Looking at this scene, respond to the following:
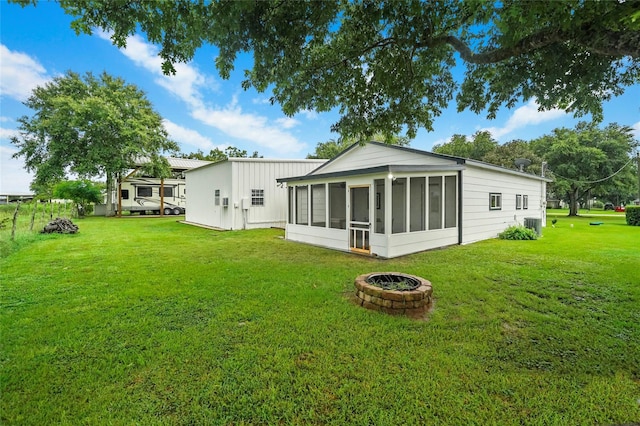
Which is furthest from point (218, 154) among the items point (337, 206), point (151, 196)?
point (337, 206)

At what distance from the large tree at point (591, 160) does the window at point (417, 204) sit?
20.9 metres

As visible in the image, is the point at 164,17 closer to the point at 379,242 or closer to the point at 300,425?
the point at 300,425

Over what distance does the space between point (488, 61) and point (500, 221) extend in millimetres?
8157

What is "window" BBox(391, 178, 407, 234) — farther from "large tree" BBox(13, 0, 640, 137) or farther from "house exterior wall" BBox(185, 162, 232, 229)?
"house exterior wall" BBox(185, 162, 232, 229)

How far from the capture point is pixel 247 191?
1285 cm

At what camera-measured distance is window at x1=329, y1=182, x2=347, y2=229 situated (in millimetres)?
8516

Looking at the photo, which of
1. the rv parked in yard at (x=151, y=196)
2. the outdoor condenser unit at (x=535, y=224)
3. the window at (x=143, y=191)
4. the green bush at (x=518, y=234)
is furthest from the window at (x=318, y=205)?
the window at (x=143, y=191)

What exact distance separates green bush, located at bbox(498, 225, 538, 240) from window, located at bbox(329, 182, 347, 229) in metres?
5.78

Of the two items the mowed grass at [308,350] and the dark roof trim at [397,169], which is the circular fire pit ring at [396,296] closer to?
the mowed grass at [308,350]

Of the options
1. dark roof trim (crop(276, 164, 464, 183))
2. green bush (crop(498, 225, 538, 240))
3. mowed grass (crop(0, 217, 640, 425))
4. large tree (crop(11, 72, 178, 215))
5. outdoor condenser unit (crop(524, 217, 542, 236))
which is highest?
large tree (crop(11, 72, 178, 215))

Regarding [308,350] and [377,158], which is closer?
[308,350]

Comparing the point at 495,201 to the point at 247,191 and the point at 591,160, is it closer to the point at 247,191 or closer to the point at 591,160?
the point at 247,191

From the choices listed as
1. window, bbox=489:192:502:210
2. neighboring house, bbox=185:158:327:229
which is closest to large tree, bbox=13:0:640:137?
window, bbox=489:192:502:210

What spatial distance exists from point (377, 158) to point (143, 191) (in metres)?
19.3
